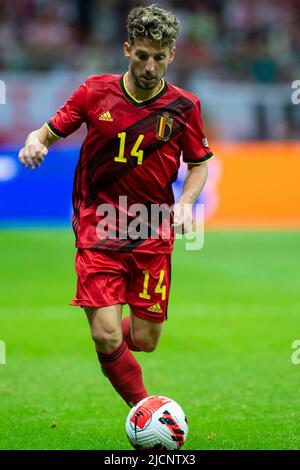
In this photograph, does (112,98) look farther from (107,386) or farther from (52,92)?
(52,92)

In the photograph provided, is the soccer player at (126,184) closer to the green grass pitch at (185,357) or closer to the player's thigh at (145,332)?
the player's thigh at (145,332)

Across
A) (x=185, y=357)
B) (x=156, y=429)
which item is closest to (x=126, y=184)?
(x=156, y=429)

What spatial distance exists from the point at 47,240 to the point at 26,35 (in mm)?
6901

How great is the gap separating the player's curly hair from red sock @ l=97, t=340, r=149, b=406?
183 cm

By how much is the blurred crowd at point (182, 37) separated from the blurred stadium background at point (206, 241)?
4 centimetres

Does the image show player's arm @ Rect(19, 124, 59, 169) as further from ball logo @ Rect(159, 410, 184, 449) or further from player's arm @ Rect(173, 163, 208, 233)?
ball logo @ Rect(159, 410, 184, 449)

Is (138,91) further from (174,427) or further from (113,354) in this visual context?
(174,427)

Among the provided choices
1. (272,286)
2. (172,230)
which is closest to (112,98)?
(172,230)

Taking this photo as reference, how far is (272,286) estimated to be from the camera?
12.7 m

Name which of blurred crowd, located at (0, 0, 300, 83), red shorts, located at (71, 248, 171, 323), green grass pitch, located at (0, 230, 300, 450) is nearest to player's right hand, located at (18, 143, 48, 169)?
red shorts, located at (71, 248, 171, 323)

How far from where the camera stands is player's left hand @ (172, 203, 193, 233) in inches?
223

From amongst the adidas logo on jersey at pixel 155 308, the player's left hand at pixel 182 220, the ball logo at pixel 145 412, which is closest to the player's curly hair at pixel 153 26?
the player's left hand at pixel 182 220

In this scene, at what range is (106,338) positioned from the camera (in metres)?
5.64

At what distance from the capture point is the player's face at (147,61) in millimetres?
5617
